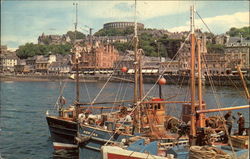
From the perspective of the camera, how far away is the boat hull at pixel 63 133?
27.7m

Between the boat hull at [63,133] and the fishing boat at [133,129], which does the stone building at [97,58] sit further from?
the fishing boat at [133,129]

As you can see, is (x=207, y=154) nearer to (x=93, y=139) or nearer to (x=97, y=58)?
(x=93, y=139)

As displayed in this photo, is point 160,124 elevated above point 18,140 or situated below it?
above

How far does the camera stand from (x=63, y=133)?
2848 cm

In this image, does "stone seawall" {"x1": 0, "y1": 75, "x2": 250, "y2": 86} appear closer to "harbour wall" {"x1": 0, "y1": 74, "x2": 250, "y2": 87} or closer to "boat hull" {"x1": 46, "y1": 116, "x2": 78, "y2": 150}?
"harbour wall" {"x1": 0, "y1": 74, "x2": 250, "y2": 87}

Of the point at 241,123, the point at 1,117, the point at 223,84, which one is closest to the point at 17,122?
the point at 1,117

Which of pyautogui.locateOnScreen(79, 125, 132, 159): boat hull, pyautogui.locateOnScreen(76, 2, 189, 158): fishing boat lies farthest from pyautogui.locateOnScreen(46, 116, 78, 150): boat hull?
pyautogui.locateOnScreen(79, 125, 132, 159): boat hull

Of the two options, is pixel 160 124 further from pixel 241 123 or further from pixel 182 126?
pixel 241 123

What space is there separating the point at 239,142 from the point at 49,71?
17775 cm

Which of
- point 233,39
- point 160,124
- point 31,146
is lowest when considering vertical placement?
point 31,146

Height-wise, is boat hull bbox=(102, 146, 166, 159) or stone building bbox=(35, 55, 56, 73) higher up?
stone building bbox=(35, 55, 56, 73)

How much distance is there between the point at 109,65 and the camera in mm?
168250

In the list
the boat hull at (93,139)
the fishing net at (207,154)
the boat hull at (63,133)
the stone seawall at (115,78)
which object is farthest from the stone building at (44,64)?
the fishing net at (207,154)

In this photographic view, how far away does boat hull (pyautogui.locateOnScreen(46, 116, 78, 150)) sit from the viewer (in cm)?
2766
